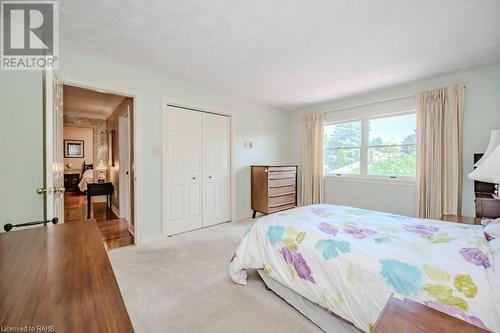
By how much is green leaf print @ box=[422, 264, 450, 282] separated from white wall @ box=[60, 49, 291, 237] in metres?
3.06

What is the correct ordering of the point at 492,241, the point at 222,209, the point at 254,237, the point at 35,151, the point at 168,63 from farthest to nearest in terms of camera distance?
the point at 222,209 → the point at 168,63 → the point at 254,237 → the point at 35,151 → the point at 492,241

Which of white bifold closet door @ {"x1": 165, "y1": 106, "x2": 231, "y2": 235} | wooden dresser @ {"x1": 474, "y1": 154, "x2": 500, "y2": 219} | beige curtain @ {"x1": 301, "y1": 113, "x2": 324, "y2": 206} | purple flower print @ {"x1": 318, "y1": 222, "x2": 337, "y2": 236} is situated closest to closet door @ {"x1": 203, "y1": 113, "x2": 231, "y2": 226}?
white bifold closet door @ {"x1": 165, "y1": 106, "x2": 231, "y2": 235}

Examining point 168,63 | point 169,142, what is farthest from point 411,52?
point 169,142

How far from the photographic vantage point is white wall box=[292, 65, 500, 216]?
281 centimetres

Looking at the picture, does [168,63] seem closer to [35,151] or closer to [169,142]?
[169,142]

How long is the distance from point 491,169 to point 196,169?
11.2 ft

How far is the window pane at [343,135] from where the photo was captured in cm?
422

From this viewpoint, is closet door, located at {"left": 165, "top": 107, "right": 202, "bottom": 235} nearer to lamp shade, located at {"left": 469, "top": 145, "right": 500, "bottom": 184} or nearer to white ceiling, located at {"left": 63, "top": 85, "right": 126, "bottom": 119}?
white ceiling, located at {"left": 63, "top": 85, "right": 126, "bottom": 119}

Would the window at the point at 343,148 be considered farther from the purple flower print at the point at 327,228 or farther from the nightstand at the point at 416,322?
the nightstand at the point at 416,322

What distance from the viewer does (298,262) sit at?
161 cm

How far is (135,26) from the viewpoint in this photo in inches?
79.4

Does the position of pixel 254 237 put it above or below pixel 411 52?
below

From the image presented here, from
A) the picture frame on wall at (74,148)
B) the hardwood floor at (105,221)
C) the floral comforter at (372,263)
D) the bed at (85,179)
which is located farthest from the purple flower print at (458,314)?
the picture frame on wall at (74,148)

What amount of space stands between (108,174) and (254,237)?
543cm
